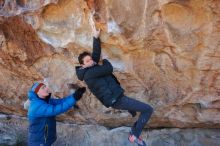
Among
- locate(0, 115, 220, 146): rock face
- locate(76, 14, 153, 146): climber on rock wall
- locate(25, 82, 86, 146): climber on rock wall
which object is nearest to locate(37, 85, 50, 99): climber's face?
locate(25, 82, 86, 146): climber on rock wall

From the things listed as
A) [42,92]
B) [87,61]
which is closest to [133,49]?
[87,61]

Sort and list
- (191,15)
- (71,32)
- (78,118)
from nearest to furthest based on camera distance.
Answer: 1. (191,15)
2. (71,32)
3. (78,118)

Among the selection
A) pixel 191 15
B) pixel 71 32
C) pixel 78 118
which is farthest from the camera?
pixel 78 118

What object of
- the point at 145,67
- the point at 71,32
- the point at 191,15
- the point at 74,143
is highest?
the point at 191,15

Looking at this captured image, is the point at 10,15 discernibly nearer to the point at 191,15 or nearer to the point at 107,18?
the point at 107,18

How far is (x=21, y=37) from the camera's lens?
466 centimetres

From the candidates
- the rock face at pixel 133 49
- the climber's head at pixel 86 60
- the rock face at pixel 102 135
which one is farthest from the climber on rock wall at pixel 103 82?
the rock face at pixel 102 135

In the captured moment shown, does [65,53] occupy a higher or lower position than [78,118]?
higher

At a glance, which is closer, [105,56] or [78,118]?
[105,56]

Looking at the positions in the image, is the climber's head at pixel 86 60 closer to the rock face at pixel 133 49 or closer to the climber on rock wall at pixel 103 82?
the climber on rock wall at pixel 103 82

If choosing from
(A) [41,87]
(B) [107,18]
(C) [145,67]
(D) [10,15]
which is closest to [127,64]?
(C) [145,67]

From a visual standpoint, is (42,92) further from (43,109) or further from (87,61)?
(87,61)

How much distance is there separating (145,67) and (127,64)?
0.20 m

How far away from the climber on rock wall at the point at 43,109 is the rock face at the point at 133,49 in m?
0.46
